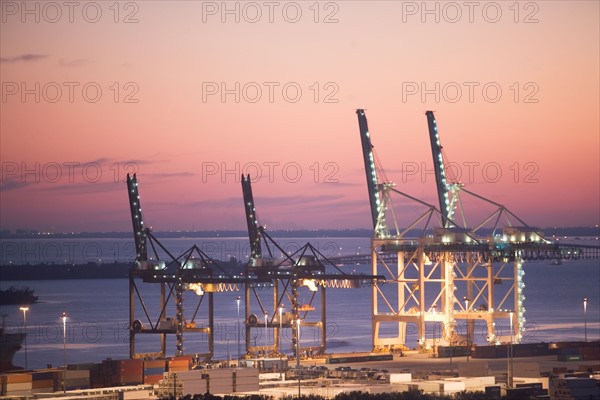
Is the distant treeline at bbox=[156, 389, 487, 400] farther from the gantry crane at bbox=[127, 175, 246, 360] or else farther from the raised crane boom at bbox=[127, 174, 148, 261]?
the raised crane boom at bbox=[127, 174, 148, 261]

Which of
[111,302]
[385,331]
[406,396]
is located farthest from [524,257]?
[111,302]

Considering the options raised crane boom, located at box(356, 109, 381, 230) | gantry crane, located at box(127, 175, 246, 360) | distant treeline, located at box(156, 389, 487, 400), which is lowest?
distant treeline, located at box(156, 389, 487, 400)

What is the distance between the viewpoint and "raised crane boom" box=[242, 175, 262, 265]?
268 ft

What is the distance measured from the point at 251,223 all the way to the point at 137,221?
7.04 meters

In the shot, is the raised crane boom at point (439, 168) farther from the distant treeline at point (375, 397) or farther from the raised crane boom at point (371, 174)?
the distant treeline at point (375, 397)

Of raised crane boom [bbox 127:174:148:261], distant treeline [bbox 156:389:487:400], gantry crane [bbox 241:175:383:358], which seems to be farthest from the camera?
raised crane boom [bbox 127:174:148:261]

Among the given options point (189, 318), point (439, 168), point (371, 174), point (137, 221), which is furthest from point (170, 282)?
point (189, 318)

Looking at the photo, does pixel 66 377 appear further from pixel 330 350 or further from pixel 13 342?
pixel 330 350

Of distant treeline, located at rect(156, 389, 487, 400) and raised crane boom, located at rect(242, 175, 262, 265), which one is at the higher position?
raised crane boom, located at rect(242, 175, 262, 265)

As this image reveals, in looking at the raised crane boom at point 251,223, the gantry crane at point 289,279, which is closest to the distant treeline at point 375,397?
the gantry crane at point 289,279

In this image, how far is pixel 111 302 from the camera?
172375 millimetres

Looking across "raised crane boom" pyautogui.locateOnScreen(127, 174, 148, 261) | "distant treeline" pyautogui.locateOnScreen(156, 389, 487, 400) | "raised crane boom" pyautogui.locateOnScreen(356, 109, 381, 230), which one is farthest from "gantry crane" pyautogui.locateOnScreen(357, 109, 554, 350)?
"distant treeline" pyautogui.locateOnScreen(156, 389, 487, 400)

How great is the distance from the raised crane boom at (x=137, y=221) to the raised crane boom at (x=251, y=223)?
643cm

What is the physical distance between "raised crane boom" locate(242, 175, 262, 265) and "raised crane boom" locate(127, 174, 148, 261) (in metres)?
6.43
